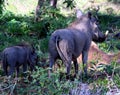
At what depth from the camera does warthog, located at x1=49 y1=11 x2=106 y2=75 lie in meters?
6.84

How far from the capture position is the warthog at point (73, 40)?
269 inches

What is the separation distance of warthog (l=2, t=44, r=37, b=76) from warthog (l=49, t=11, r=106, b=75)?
49 cm

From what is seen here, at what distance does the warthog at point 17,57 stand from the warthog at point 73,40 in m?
0.49

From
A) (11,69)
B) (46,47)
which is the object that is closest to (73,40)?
(11,69)

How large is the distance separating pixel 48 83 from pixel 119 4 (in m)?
15.2

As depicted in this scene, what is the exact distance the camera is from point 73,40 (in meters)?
7.09

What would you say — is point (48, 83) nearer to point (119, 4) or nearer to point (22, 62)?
point (22, 62)

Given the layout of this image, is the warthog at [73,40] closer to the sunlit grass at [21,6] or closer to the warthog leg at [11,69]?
the warthog leg at [11,69]

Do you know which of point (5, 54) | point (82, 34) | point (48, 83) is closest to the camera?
point (48, 83)

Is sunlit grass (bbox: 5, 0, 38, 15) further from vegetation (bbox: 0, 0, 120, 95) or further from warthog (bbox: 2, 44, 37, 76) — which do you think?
warthog (bbox: 2, 44, 37, 76)

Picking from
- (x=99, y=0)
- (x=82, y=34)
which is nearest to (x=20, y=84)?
(x=82, y=34)

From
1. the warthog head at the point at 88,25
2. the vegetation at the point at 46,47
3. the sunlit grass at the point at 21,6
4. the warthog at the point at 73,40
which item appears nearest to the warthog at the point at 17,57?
the vegetation at the point at 46,47

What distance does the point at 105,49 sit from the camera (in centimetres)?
1080

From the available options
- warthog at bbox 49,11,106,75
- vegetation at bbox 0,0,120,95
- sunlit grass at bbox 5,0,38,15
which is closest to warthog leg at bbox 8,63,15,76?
vegetation at bbox 0,0,120,95
